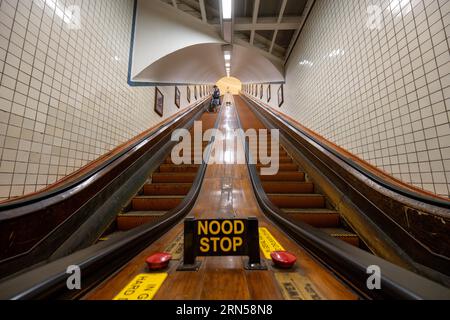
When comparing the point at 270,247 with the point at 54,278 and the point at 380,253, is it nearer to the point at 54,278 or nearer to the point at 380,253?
the point at 380,253

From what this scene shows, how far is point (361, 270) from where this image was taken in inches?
34.3

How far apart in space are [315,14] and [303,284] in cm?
548

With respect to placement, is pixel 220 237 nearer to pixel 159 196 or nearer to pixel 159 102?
pixel 159 196

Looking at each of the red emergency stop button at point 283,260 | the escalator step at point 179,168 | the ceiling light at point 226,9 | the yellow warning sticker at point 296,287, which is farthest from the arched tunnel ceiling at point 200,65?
the yellow warning sticker at point 296,287

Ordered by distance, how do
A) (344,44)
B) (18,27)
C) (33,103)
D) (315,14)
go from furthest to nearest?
(315,14) < (344,44) < (33,103) < (18,27)

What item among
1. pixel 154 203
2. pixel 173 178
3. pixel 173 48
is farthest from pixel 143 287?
pixel 173 48

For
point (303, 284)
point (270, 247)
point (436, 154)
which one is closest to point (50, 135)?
point (270, 247)

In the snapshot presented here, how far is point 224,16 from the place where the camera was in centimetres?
504

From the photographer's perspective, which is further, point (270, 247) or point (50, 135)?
point (50, 135)

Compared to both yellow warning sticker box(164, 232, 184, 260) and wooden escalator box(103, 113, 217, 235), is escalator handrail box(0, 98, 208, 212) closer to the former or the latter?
wooden escalator box(103, 113, 217, 235)

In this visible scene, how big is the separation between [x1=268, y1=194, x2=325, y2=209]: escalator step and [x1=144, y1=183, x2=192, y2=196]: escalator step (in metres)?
1.17

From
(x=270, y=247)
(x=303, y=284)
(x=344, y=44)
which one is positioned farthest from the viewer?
(x=344, y=44)

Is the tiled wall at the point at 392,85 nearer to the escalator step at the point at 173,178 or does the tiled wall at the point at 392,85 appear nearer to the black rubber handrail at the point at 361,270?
the black rubber handrail at the point at 361,270

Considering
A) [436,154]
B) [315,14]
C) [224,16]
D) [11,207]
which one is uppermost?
[224,16]
